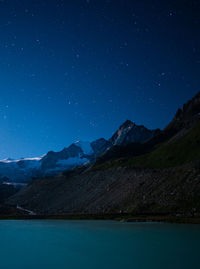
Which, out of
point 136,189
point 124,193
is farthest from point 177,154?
point 124,193

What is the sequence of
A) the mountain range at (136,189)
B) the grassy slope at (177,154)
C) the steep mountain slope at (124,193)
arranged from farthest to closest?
the grassy slope at (177,154) → the mountain range at (136,189) → the steep mountain slope at (124,193)

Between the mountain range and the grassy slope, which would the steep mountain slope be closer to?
the mountain range

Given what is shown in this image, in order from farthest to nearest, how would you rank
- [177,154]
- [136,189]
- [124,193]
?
[177,154] → [124,193] → [136,189]

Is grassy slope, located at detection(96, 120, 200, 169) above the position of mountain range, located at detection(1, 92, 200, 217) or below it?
above

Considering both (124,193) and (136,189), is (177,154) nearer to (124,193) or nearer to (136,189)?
(136,189)

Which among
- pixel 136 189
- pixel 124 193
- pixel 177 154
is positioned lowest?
pixel 124 193

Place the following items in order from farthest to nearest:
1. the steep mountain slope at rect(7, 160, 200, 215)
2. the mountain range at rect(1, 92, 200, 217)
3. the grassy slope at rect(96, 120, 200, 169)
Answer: the grassy slope at rect(96, 120, 200, 169)
the mountain range at rect(1, 92, 200, 217)
the steep mountain slope at rect(7, 160, 200, 215)

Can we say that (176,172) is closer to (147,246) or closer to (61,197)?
(61,197)

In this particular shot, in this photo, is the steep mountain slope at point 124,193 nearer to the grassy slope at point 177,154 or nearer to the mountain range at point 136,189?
the mountain range at point 136,189

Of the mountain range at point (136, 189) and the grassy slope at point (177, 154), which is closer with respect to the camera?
the mountain range at point (136, 189)

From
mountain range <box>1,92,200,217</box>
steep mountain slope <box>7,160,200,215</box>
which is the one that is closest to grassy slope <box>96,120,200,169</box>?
mountain range <box>1,92,200,217</box>

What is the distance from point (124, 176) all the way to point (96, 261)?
101977mm

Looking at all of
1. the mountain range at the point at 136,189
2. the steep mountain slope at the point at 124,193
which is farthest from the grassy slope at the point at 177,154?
the steep mountain slope at the point at 124,193

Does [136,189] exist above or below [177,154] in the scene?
below
